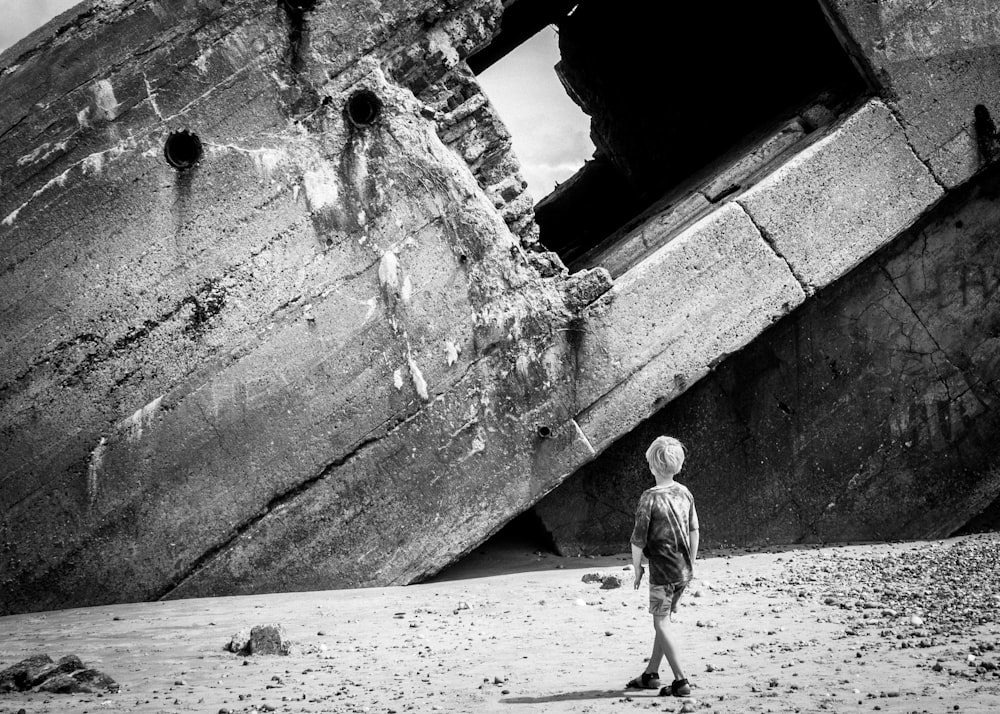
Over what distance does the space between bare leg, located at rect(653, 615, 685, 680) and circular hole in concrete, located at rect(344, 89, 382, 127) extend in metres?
2.92

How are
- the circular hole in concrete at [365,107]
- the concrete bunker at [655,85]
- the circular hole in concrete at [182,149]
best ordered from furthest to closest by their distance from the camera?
the concrete bunker at [655,85] → the circular hole in concrete at [365,107] → the circular hole in concrete at [182,149]

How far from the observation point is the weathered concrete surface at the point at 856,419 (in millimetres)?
5395

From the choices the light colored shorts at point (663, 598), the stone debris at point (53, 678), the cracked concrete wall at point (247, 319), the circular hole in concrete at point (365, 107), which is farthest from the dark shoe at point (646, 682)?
the circular hole in concrete at point (365, 107)

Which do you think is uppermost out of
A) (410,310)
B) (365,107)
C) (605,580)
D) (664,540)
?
(365,107)

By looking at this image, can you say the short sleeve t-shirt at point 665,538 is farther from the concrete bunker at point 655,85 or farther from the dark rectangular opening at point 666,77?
the dark rectangular opening at point 666,77

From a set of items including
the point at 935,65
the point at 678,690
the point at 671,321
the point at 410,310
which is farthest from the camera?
the point at 935,65

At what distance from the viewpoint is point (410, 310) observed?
4.79m

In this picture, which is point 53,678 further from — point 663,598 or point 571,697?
point 663,598

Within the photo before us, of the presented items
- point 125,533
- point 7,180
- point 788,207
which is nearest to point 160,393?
point 125,533

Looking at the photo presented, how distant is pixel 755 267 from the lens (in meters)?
5.07

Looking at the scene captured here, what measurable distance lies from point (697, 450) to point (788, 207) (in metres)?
1.39

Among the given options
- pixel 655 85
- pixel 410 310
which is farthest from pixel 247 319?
pixel 655 85

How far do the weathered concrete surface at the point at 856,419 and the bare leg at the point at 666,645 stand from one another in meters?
2.36

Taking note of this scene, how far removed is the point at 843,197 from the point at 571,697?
3331mm
